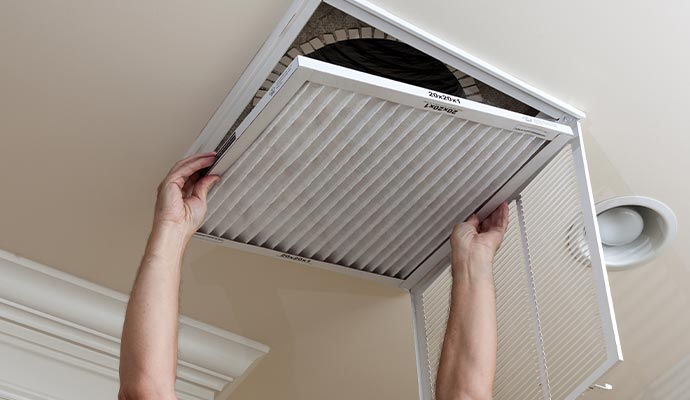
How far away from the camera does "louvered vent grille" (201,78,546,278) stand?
116 centimetres

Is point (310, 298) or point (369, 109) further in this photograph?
point (310, 298)

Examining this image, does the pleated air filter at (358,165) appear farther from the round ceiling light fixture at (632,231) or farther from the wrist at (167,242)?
the round ceiling light fixture at (632,231)

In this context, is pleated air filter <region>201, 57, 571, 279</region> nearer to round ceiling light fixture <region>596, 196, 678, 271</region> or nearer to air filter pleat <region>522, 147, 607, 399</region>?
air filter pleat <region>522, 147, 607, 399</region>

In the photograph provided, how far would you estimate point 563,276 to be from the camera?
1349mm

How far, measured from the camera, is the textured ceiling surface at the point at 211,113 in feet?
3.95

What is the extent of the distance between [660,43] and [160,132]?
2.42 ft

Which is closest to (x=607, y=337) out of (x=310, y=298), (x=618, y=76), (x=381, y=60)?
(x=618, y=76)

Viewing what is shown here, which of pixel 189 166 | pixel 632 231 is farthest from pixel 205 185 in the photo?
pixel 632 231

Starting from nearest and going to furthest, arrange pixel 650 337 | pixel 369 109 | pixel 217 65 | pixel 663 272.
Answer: pixel 369 109
pixel 217 65
pixel 663 272
pixel 650 337

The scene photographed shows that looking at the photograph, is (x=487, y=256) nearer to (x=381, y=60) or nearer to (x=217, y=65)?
(x=381, y=60)

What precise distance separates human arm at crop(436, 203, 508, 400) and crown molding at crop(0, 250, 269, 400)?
58cm

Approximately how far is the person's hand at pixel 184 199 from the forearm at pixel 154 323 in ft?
0.05

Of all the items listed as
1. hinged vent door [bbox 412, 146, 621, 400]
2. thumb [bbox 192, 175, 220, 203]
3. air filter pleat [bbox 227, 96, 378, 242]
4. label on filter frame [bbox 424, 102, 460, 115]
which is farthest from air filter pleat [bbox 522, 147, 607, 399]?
thumb [bbox 192, 175, 220, 203]

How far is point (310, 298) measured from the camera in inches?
64.3
